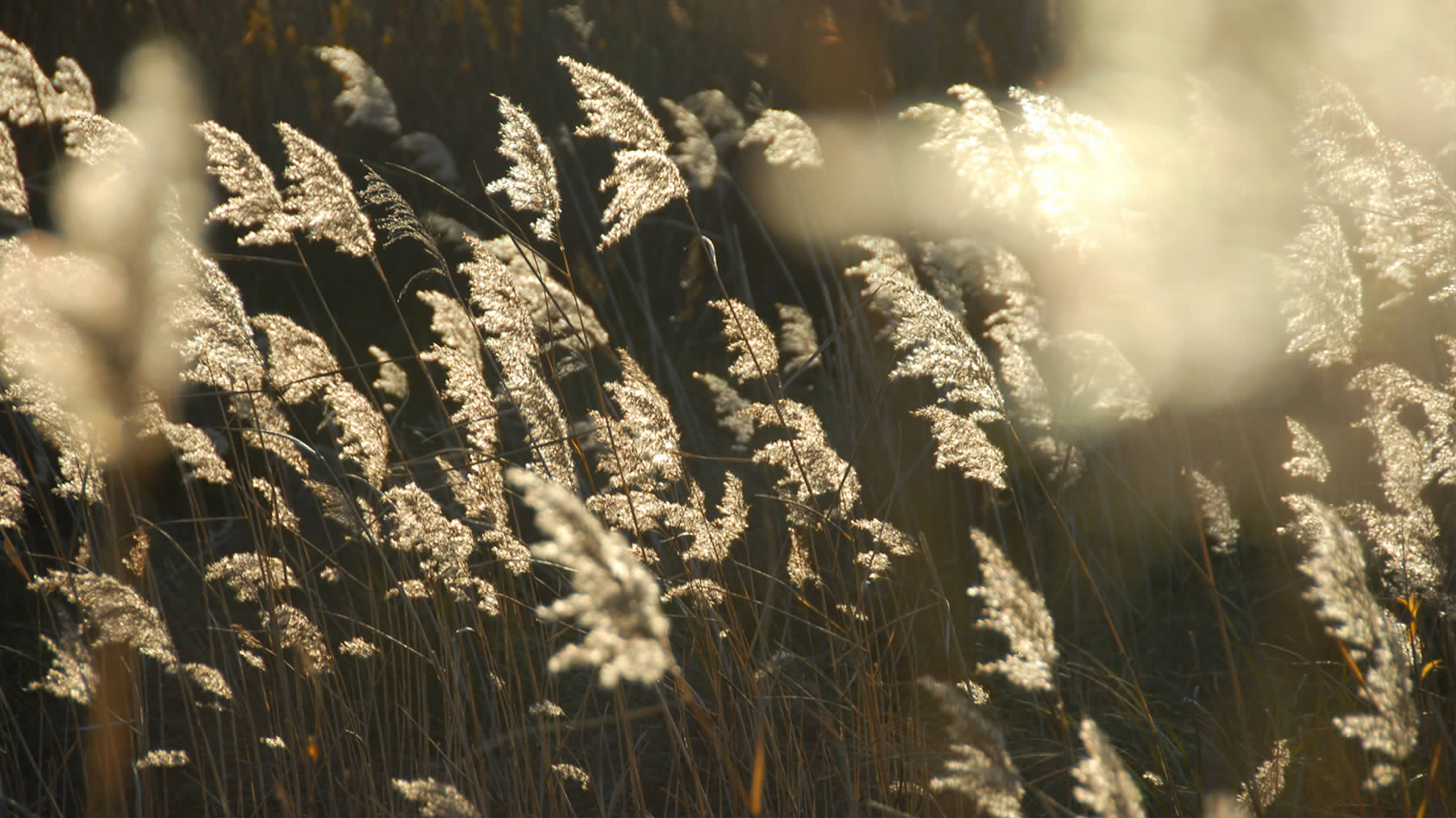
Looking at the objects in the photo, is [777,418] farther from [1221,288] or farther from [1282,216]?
[1282,216]

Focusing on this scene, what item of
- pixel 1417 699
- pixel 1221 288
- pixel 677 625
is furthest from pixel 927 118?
pixel 1417 699

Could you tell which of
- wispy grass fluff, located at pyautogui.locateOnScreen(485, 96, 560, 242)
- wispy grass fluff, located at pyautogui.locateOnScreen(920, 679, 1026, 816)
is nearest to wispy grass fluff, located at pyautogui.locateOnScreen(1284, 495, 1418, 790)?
wispy grass fluff, located at pyautogui.locateOnScreen(920, 679, 1026, 816)

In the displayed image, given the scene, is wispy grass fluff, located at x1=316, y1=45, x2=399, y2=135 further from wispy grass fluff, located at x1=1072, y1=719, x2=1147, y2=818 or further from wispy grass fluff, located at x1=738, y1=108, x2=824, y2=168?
wispy grass fluff, located at x1=1072, y1=719, x2=1147, y2=818

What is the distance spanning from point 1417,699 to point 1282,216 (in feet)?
7.08

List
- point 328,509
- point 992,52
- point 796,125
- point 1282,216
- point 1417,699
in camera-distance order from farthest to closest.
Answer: point 992,52 < point 1282,216 < point 796,125 < point 328,509 < point 1417,699

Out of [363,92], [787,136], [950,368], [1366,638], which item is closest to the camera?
[1366,638]

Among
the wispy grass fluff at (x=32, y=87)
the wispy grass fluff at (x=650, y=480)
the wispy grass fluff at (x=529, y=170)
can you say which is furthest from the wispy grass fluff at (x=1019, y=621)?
the wispy grass fluff at (x=32, y=87)

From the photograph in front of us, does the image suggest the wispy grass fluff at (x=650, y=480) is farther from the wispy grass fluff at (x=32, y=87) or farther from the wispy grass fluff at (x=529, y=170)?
Answer: the wispy grass fluff at (x=32, y=87)

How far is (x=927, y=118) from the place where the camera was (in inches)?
125

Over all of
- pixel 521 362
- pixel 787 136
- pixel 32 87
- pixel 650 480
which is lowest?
pixel 650 480

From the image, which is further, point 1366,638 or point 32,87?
point 32,87

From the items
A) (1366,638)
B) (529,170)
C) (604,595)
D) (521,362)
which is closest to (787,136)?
(529,170)

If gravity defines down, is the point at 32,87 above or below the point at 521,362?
above

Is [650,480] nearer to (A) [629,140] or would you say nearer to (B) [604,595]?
(A) [629,140]
